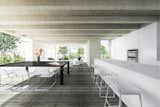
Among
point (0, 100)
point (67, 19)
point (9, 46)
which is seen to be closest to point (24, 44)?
point (9, 46)

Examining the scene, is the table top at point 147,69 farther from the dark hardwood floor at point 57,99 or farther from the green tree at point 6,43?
the green tree at point 6,43

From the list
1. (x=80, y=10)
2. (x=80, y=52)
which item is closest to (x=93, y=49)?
(x=80, y=10)

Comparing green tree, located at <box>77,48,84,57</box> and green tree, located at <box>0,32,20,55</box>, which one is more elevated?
green tree, located at <box>0,32,20,55</box>

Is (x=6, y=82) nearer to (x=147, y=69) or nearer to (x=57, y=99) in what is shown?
(x=57, y=99)

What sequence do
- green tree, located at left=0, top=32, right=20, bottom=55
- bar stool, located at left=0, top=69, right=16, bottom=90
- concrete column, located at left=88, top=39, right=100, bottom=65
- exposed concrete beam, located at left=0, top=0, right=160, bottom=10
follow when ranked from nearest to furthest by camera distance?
exposed concrete beam, located at left=0, top=0, right=160, bottom=10 → bar stool, located at left=0, top=69, right=16, bottom=90 → concrete column, located at left=88, top=39, right=100, bottom=65 → green tree, located at left=0, top=32, right=20, bottom=55

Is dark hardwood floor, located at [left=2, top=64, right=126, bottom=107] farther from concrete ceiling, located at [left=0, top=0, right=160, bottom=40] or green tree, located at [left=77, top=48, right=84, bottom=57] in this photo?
green tree, located at [left=77, top=48, right=84, bottom=57]

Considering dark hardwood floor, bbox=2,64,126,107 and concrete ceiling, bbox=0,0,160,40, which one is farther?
concrete ceiling, bbox=0,0,160,40

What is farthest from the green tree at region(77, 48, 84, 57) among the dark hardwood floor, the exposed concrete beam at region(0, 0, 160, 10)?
the exposed concrete beam at region(0, 0, 160, 10)

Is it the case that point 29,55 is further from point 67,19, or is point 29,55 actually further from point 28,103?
point 28,103

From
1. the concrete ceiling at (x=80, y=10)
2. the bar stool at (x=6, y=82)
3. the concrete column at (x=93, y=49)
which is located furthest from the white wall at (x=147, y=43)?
the concrete column at (x=93, y=49)

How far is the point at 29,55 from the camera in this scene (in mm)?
16062

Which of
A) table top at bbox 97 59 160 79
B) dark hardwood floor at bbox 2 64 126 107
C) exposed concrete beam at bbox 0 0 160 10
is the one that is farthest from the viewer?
exposed concrete beam at bbox 0 0 160 10

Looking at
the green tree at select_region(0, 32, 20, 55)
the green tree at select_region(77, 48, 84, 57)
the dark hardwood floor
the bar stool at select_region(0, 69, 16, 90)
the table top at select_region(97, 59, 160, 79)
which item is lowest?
the dark hardwood floor

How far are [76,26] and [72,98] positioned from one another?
12.8 feet
